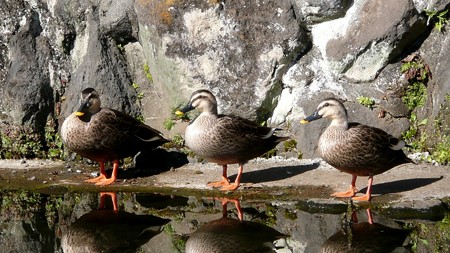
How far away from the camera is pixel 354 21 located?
11.4 meters

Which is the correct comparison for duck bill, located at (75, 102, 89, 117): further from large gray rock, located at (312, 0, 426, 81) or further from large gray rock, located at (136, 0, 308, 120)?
large gray rock, located at (312, 0, 426, 81)

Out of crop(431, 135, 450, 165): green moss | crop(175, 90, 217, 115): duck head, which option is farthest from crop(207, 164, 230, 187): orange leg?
crop(431, 135, 450, 165): green moss

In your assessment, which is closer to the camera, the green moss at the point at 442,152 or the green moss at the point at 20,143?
the green moss at the point at 442,152

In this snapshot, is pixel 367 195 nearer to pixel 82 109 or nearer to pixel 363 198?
pixel 363 198

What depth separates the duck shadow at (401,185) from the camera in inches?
388

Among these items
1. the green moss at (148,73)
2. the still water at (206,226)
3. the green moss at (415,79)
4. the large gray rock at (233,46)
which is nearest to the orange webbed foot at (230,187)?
the still water at (206,226)

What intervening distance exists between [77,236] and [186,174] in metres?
2.65

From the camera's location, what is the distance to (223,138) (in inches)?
403

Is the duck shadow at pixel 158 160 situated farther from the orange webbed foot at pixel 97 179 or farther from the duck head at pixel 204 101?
the duck head at pixel 204 101

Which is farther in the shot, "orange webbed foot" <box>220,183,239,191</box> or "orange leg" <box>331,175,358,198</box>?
"orange webbed foot" <box>220,183,239,191</box>

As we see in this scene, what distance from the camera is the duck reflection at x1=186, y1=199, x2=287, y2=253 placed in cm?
809

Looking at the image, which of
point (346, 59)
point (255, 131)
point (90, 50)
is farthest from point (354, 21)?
point (90, 50)

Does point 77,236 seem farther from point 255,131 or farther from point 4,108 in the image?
point 4,108

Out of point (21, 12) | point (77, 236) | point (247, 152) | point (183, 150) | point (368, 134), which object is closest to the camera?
point (77, 236)
